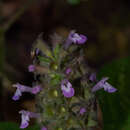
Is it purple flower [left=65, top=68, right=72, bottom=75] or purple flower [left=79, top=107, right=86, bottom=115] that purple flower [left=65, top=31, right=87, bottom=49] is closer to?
purple flower [left=65, top=68, right=72, bottom=75]

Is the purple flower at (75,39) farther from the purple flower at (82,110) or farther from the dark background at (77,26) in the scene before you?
the dark background at (77,26)

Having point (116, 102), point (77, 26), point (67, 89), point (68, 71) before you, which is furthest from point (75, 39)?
point (77, 26)

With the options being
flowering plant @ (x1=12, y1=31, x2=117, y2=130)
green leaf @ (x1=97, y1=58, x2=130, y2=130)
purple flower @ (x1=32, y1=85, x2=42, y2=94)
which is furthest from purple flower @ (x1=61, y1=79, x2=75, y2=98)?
green leaf @ (x1=97, y1=58, x2=130, y2=130)

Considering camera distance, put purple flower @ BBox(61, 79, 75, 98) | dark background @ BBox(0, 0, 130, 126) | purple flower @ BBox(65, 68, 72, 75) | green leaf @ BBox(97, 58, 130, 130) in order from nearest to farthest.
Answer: purple flower @ BBox(61, 79, 75, 98) → purple flower @ BBox(65, 68, 72, 75) → green leaf @ BBox(97, 58, 130, 130) → dark background @ BBox(0, 0, 130, 126)

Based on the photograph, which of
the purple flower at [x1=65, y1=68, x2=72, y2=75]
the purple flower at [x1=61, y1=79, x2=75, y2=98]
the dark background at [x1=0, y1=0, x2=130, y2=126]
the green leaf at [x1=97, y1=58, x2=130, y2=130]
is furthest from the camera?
the dark background at [x1=0, y1=0, x2=130, y2=126]

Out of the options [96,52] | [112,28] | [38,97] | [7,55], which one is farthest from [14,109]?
[38,97]

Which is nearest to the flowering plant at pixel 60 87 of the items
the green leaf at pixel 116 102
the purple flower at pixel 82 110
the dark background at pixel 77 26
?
the purple flower at pixel 82 110
